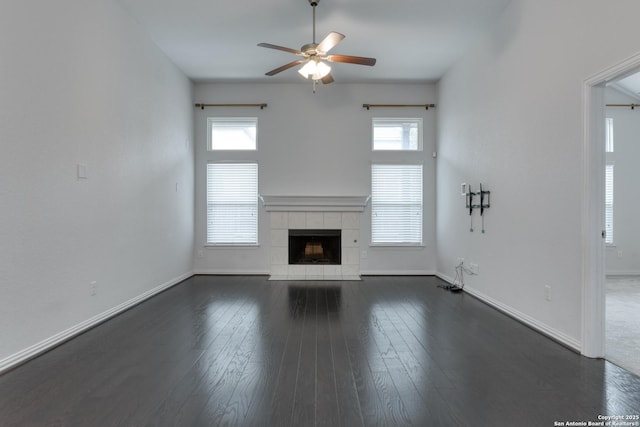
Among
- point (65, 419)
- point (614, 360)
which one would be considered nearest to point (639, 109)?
point (614, 360)

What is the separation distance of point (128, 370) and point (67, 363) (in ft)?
1.67

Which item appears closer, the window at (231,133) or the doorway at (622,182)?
the doorway at (622,182)

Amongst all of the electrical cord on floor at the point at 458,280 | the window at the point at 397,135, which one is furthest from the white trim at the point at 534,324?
the window at the point at 397,135

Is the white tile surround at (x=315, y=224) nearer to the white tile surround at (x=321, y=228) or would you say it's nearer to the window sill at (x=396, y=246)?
the white tile surround at (x=321, y=228)

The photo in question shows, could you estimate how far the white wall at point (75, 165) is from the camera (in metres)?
2.33

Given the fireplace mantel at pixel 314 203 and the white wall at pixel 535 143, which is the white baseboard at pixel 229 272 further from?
the white wall at pixel 535 143

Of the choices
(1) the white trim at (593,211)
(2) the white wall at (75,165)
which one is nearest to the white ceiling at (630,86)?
(1) the white trim at (593,211)

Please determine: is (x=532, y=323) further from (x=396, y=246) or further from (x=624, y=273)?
(x=624, y=273)

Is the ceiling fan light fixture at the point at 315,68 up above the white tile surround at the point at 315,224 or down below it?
above

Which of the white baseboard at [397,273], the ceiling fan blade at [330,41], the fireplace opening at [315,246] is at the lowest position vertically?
the white baseboard at [397,273]

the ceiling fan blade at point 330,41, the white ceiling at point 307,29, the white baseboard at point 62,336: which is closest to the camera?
the white baseboard at point 62,336

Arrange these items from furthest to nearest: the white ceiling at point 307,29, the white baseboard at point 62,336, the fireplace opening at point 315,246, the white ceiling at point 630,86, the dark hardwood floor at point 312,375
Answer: the fireplace opening at point 315,246 → the white ceiling at point 630,86 → the white ceiling at point 307,29 → the white baseboard at point 62,336 → the dark hardwood floor at point 312,375

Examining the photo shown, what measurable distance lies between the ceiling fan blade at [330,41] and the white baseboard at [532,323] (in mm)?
3183

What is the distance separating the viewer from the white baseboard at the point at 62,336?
2.28 meters
